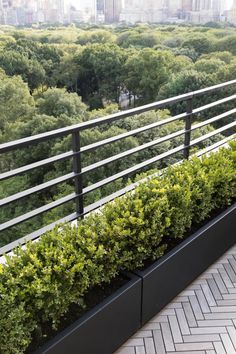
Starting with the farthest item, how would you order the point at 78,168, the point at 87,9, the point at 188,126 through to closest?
the point at 87,9
the point at 188,126
the point at 78,168

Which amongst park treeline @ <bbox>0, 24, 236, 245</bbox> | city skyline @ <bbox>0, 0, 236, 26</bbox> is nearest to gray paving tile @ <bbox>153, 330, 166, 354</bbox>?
park treeline @ <bbox>0, 24, 236, 245</bbox>

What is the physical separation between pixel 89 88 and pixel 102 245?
4039 cm

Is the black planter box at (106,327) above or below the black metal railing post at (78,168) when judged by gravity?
below

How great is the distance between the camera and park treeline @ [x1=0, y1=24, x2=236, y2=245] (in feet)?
62.3

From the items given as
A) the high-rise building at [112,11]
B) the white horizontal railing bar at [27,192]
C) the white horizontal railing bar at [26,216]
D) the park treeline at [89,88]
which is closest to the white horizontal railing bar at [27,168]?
the white horizontal railing bar at [27,192]

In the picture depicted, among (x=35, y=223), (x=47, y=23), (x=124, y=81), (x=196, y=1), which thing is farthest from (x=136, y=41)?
(x=35, y=223)

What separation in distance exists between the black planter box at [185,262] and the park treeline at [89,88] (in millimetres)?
13433

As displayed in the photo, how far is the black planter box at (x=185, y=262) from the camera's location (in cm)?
231

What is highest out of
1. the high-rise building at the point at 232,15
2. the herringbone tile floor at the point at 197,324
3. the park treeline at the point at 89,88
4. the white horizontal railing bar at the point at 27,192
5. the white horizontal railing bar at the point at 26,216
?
the white horizontal railing bar at the point at 27,192

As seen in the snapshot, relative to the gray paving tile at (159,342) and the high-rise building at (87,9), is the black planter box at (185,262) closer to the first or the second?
the gray paving tile at (159,342)

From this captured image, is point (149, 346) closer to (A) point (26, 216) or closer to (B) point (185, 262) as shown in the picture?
(B) point (185, 262)

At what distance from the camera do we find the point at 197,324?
2.42m

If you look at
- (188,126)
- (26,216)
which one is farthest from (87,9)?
(26,216)

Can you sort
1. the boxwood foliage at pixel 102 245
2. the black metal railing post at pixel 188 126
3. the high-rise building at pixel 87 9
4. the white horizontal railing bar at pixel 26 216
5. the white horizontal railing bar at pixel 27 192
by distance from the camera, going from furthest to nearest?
the high-rise building at pixel 87 9, the black metal railing post at pixel 188 126, the white horizontal railing bar at pixel 26 216, the white horizontal railing bar at pixel 27 192, the boxwood foliage at pixel 102 245
